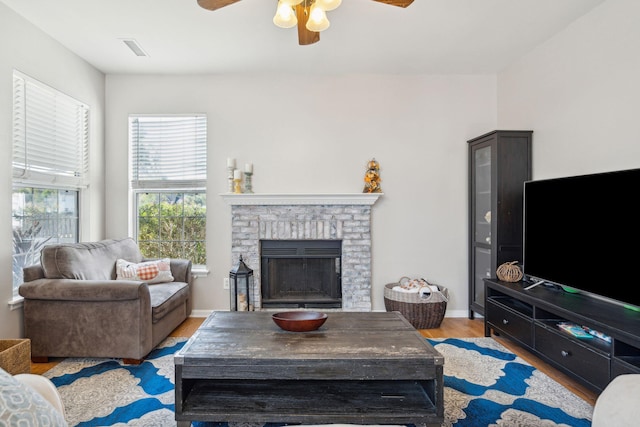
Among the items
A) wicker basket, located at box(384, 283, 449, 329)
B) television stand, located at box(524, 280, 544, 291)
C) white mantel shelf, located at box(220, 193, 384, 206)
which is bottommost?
wicker basket, located at box(384, 283, 449, 329)

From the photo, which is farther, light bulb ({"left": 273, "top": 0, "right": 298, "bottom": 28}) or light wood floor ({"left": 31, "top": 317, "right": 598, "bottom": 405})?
light wood floor ({"left": 31, "top": 317, "right": 598, "bottom": 405})

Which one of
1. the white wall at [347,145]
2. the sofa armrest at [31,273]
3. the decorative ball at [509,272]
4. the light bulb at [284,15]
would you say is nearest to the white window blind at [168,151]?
the white wall at [347,145]

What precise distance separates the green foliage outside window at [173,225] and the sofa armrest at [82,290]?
56.7 inches

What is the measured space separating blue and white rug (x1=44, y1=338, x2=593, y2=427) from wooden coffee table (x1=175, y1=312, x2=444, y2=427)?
24 cm

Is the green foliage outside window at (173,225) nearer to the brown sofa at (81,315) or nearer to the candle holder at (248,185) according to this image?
the candle holder at (248,185)

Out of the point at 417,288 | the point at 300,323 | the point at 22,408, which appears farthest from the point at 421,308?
the point at 22,408

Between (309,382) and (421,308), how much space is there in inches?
74.0

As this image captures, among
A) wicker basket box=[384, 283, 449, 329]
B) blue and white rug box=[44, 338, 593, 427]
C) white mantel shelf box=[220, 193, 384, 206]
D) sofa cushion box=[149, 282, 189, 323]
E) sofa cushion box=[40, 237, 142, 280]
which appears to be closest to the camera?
blue and white rug box=[44, 338, 593, 427]

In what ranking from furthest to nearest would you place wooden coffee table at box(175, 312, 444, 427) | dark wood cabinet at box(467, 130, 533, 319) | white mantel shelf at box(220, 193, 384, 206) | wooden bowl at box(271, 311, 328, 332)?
white mantel shelf at box(220, 193, 384, 206) → dark wood cabinet at box(467, 130, 533, 319) → wooden bowl at box(271, 311, 328, 332) → wooden coffee table at box(175, 312, 444, 427)

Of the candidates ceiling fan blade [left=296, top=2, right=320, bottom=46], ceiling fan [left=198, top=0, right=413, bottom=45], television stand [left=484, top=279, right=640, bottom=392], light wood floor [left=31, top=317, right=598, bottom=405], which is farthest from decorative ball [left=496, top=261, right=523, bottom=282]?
ceiling fan blade [left=296, top=2, right=320, bottom=46]

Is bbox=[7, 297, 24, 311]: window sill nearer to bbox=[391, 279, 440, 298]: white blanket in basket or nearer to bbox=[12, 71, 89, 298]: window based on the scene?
bbox=[12, 71, 89, 298]: window

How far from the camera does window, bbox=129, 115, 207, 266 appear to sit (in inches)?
164

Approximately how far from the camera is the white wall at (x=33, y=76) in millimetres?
2791

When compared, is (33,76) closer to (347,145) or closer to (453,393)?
(347,145)
